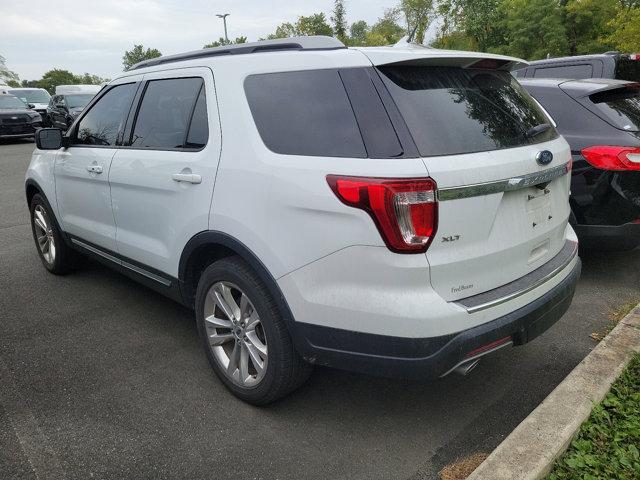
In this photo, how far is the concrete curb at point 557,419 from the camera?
2123mm

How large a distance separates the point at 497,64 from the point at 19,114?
64.9ft

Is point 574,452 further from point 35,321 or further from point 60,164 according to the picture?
point 60,164

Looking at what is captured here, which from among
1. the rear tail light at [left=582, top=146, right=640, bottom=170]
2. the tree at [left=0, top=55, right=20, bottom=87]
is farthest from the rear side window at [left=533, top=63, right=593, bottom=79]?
the tree at [left=0, top=55, right=20, bottom=87]

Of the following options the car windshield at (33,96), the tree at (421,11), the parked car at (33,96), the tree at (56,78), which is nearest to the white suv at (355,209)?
the parked car at (33,96)

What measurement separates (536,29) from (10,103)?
26514 millimetres

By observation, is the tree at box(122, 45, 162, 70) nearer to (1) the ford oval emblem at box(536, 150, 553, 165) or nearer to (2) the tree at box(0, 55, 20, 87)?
(2) the tree at box(0, 55, 20, 87)

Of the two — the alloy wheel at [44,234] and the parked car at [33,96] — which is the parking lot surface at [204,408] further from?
the parked car at [33,96]

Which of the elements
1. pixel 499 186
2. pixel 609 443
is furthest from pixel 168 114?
pixel 609 443

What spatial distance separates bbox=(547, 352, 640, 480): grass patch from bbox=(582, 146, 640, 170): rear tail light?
6.26ft

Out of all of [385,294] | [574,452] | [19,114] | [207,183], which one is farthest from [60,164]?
[19,114]

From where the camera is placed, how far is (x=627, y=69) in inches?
275

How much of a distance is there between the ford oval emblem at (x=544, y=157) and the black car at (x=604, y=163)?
71.8 inches

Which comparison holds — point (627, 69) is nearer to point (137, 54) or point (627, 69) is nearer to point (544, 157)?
point (544, 157)

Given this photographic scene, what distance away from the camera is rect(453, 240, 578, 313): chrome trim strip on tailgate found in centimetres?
223
